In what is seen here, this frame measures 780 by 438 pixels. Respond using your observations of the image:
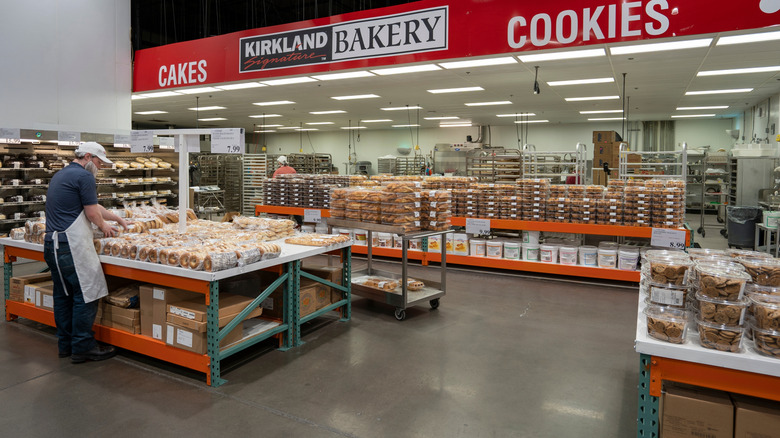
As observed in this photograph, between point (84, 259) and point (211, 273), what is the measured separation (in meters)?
1.33

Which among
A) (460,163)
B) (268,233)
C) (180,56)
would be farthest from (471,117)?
(268,233)

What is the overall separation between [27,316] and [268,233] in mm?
2527

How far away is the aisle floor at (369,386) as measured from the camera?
3.02 m

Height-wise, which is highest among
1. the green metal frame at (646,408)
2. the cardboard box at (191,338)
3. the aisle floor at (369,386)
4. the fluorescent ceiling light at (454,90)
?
the fluorescent ceiling light at (454,90)

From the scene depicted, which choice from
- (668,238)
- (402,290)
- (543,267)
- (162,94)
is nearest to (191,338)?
(402,290)

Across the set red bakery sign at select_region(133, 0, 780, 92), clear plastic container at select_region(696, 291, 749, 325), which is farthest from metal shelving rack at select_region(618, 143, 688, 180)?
clear plastic container at select_region(696, 291, 749, 325)

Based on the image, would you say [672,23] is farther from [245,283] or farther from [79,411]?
[79,411]

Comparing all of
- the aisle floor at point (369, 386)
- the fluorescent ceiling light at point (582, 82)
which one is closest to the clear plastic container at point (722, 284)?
the aisle floor at point (369, 386)

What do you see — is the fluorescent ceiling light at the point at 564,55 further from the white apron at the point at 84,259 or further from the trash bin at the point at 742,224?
the white apron at the point at 84,259

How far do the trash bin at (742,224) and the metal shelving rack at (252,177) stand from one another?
11.2 m

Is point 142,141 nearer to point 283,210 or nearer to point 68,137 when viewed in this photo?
point 68,137

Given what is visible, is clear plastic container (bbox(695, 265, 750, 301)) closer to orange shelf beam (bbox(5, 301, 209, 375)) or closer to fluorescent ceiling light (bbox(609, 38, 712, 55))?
orange shelf beam (bbox(5, 301, 209, 375))

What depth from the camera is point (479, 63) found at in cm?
778

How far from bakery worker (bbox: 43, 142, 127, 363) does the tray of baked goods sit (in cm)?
255
